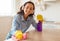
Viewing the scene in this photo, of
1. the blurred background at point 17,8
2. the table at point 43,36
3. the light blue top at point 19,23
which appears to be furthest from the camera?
the blurred background at point 17,8

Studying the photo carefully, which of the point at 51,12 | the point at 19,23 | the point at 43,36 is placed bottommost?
the point at 43,36

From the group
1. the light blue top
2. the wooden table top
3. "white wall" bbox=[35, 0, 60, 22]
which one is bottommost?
the wooden table top

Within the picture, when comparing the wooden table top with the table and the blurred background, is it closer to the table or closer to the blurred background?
the table

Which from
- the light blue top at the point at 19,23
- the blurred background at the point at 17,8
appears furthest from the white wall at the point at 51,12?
the light blue top at the point at 19,23

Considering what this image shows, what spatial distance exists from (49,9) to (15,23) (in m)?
1.14

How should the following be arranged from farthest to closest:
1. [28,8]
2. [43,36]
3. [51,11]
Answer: [51,11] < [28,8] < [43,36]

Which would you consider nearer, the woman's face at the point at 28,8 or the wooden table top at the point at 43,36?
the wooden table top at the point at 43,36

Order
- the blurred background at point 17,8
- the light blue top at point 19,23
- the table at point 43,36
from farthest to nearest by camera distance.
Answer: the blurred background at point 17,8 → the light blue top at point 19,23 → the table at point 43,36

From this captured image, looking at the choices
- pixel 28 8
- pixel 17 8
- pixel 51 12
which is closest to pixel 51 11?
pixel 51 12

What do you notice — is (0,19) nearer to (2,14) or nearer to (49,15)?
(2,14)

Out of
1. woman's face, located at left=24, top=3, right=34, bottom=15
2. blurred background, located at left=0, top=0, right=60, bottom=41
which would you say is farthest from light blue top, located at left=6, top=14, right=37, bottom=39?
blurred background, located at left=0, top=0, right=60, bottom=41

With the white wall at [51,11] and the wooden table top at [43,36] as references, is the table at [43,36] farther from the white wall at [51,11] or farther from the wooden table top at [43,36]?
the white wall at [51,11]

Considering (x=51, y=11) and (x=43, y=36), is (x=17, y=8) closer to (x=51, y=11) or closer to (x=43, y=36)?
(x=51, y=11)

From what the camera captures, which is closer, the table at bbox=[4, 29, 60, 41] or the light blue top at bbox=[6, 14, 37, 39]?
the table at bbox=[4, 29, 60, 41]
